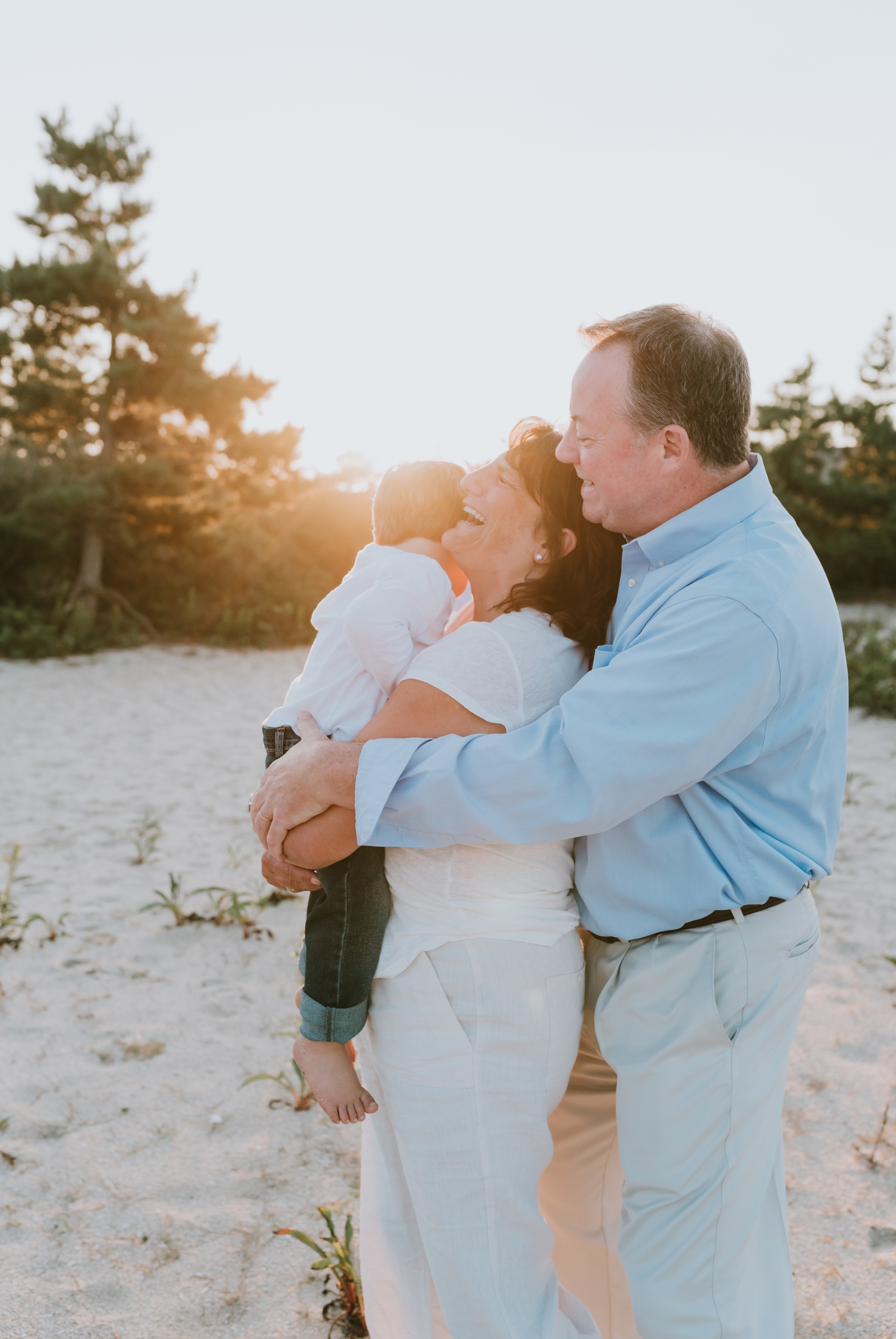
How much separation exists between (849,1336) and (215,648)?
538 inches

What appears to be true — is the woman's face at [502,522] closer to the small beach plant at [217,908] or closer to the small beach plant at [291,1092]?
the small beach plant at [291,1092]

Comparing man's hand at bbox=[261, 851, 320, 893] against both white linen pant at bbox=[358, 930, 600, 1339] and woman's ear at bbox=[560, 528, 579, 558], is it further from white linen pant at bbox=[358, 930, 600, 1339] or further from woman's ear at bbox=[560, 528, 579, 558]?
woman's ear at bbox=[560, 528, 579, 558]

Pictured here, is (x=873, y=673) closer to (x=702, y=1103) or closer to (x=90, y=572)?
(x=702, y=1103)

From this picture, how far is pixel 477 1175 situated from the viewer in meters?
1.51

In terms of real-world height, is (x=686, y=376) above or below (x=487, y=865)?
above

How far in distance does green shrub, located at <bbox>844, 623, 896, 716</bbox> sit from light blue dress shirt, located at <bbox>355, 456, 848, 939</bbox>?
7.50 metres

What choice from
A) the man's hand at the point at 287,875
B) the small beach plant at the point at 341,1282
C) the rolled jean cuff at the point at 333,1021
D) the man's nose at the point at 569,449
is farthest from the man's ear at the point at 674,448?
the small beach plant at the point at 341,1282

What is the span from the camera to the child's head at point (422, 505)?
224 centimetres

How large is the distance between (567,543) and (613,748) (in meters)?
0.56

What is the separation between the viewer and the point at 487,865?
5.06 ft

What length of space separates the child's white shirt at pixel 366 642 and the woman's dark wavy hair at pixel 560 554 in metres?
0.29

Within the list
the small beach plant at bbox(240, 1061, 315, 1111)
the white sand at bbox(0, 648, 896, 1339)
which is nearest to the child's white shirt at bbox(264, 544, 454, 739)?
the white sand at bbox(0, 648, 896, 1339)

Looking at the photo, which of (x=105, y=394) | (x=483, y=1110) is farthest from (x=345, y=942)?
(x=105, y=394)

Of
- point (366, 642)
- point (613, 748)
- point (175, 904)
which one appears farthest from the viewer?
point (175, 904)
